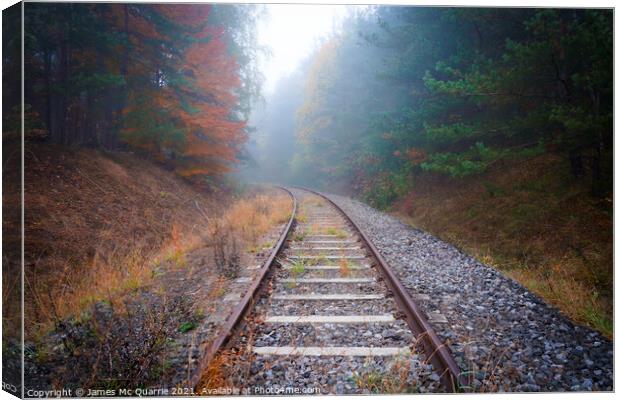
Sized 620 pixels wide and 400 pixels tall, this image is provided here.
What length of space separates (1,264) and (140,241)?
156 inches

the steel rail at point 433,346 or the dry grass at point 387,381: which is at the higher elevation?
the steel rail at point 433,346

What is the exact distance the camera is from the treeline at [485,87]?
345 cm

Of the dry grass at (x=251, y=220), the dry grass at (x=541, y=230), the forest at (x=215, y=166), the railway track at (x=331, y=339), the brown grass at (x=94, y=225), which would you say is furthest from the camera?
the dry grass at (x=251, y=220)

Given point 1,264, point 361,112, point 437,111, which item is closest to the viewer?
point 1,264

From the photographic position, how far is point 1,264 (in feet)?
8.34

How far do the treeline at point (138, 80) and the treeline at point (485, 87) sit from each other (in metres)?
2.71

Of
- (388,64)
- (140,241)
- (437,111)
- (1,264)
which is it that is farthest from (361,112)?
(1,264)

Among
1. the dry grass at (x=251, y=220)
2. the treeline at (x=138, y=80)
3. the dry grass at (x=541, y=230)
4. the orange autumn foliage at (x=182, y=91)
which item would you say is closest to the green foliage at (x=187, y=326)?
the treeline at (x=138, y=80)

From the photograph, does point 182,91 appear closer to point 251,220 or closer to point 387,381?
point 251,220

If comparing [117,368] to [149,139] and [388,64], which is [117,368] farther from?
[388,64]

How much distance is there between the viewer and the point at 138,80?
18.0 ft

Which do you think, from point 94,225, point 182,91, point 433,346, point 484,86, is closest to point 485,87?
point 484,86

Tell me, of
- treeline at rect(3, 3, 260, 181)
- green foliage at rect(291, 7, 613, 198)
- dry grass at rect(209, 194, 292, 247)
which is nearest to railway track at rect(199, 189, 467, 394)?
dry grass at rect(209, 194, 292, 247)

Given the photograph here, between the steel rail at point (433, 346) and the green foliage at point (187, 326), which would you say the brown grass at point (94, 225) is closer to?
the green foliage at point (187, 326)
